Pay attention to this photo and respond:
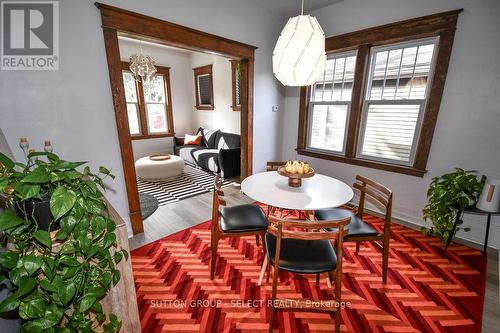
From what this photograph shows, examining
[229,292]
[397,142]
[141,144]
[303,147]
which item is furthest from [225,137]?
[229,292]

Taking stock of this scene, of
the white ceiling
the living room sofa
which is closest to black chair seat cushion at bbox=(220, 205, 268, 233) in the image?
the living room sofa

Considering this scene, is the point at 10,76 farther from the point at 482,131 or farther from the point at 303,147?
the point at 482,131

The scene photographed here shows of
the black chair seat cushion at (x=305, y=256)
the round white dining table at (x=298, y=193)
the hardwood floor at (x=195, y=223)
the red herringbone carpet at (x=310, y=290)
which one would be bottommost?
the red herringbone carpet at (x=310, y=290)

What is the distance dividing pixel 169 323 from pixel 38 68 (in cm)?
221

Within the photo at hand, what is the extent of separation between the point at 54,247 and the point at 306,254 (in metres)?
1.34

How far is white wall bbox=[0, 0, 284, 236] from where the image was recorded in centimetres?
176

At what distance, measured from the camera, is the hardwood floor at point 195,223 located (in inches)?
64.1

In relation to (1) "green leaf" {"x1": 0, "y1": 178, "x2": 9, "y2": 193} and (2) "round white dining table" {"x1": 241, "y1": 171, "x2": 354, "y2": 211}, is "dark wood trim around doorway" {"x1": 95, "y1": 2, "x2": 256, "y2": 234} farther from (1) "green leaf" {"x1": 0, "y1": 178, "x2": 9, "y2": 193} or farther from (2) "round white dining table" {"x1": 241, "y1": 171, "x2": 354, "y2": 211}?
(1) "green leaf" {"x1": 0, "y1": 178, "x2": 9, "y2": 193}

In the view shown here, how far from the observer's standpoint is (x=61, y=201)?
0.83 m

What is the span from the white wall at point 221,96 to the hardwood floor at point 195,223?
6.28ft

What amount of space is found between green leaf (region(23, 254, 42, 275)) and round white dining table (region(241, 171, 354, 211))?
1.24 meters

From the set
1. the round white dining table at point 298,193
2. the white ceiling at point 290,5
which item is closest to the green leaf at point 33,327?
the round white dining table at point 298,193

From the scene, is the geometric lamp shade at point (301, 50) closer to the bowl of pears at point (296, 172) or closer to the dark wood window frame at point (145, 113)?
the bowl of pears at point (296, 172)

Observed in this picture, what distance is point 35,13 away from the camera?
1.76 m
